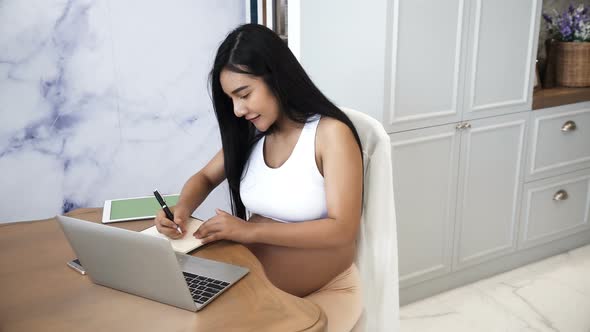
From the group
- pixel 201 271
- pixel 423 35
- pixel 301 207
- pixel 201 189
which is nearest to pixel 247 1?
pixel 423 35

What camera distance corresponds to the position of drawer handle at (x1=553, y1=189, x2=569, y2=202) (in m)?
2.93

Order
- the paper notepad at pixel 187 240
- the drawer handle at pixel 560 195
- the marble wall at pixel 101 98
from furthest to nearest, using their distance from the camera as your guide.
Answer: the drawer handle at pixel 560 195, the marble wall at pixel 101 98, the paper notepad at pixel 187 240

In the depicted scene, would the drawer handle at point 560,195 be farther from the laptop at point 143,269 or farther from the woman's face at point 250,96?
the laptop at point 143,269

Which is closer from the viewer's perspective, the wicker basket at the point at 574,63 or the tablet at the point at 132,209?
the tablet at the point at 132,209

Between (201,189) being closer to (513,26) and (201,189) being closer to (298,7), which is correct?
(298,7)

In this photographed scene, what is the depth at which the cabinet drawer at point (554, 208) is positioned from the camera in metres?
2.85

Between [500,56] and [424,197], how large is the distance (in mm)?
675

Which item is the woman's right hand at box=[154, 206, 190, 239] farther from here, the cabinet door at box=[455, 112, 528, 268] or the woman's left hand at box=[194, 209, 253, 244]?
the cabinet door at box=[455, 112, 528, 268]

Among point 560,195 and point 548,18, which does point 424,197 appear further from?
point 548,18

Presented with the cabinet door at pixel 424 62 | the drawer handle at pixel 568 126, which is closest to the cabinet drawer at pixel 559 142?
the drawer handle at pixel 568 126

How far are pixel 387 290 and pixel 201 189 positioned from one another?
593 millimetres

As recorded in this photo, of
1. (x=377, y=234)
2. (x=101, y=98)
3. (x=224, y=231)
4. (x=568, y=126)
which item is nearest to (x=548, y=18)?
(x=568, y=126)

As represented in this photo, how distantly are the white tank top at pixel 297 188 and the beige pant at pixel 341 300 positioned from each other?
18 centimetres

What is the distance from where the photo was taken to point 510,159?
106 inches
